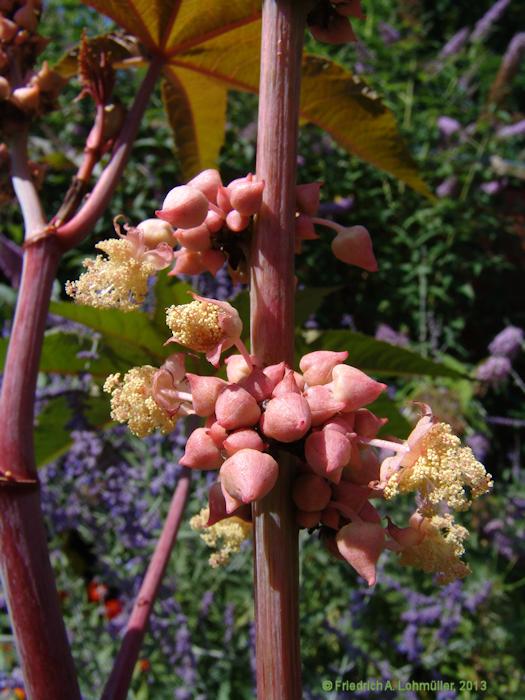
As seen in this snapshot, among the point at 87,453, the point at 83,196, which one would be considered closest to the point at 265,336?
the point at 83,196

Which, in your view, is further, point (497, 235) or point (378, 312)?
point (497, 235)

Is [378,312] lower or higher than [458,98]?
lower

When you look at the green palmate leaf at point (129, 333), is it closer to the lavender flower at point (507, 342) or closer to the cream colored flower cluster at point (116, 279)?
the cream colored flower cluster at point (116, 279)

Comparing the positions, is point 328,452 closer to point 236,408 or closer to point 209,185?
point 236,408

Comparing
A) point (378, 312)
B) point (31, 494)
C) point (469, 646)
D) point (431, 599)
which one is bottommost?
point (469, 646)

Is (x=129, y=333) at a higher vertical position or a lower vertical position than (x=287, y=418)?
higher

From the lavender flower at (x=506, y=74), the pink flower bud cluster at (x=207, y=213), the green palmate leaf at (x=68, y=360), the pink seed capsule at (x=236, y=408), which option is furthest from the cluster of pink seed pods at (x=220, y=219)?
the lavender flower at (x=506, y=74)

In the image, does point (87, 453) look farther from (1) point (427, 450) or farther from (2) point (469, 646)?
(1) point (427, 450)

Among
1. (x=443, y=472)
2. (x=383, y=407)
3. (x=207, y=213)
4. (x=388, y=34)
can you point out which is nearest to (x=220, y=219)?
(x=207, y=213)
